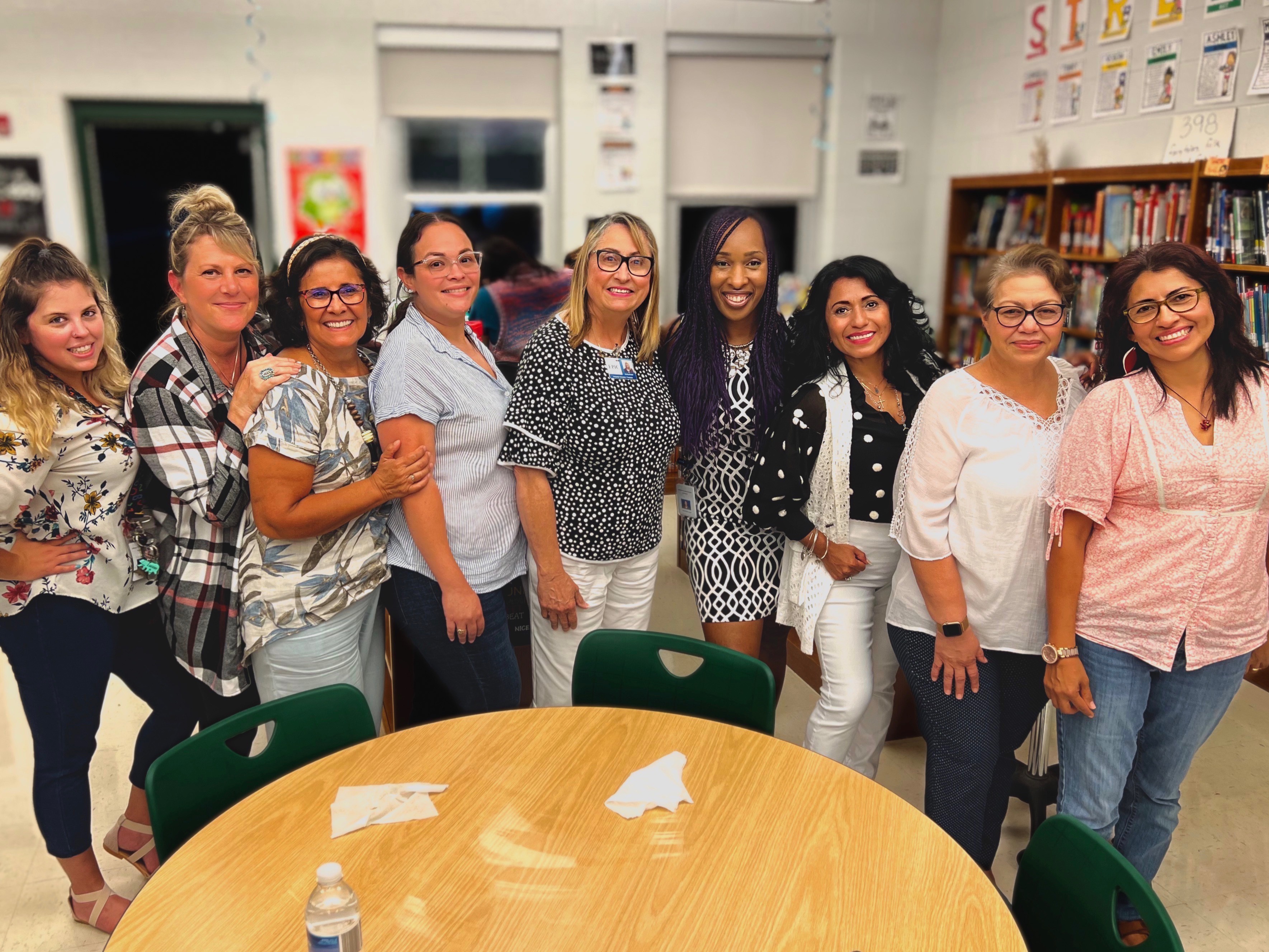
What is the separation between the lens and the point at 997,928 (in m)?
1.16

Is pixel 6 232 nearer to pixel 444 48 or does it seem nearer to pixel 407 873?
pixel 444 48

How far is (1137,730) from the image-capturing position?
1.72m

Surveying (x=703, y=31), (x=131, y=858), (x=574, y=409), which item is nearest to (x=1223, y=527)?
(x=574, y=409)

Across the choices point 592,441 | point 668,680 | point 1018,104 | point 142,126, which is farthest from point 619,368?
point 142,126

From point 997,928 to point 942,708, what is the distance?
2.45 ft

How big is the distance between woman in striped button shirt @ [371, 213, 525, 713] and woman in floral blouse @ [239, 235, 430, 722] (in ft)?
0.20

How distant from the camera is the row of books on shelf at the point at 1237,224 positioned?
370 cm

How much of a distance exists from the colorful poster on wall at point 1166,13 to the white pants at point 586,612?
156 inches

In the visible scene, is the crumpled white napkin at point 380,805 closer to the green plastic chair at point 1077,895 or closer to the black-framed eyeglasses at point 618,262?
the green plastic chair at point 1077,895

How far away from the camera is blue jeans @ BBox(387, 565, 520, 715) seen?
6.51ft

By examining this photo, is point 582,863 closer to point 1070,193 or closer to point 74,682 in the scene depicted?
point 74,682

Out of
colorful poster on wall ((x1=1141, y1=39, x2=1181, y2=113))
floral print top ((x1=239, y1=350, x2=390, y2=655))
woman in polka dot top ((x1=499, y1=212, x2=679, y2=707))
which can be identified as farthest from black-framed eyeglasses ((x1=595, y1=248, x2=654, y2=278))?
colorful poster on wall ((x1=1141, y1=39, x2=1181, y2=113))

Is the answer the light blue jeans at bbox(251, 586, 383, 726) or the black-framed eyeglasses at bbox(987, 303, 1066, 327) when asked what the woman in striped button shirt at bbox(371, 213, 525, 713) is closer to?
the light blue jeans at bbox(251, 586, 383, 726)

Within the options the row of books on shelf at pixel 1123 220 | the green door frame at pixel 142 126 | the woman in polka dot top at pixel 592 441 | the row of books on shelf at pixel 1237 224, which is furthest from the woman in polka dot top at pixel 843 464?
the green door frame at pixel 142 126
